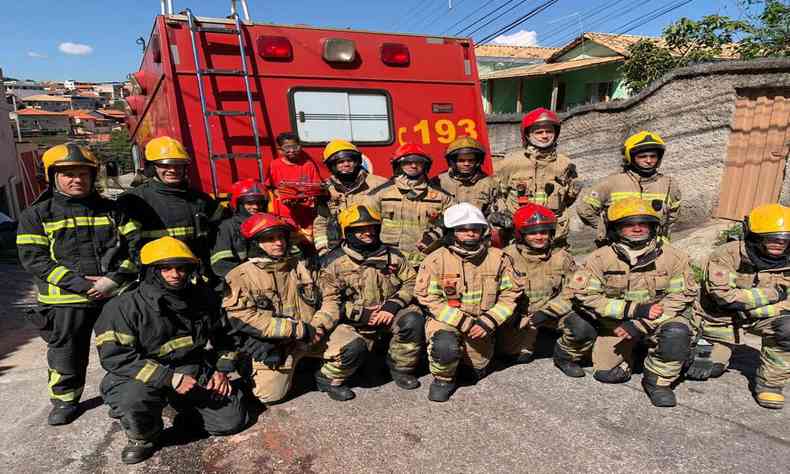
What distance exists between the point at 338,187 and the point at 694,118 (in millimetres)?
6697

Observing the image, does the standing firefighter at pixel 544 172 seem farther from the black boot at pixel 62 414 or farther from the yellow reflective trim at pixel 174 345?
the black boot at pixel 62 414

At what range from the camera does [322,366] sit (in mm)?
3289

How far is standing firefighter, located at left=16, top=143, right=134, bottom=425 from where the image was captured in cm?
283

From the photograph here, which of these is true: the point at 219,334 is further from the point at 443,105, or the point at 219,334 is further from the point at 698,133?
the point at 698,133

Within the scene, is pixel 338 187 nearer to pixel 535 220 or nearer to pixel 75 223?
pixel 535 220

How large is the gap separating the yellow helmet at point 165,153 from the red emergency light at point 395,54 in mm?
2001

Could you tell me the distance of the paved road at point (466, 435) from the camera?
8.25 feet

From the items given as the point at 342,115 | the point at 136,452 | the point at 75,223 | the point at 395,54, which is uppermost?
the point at 395,54

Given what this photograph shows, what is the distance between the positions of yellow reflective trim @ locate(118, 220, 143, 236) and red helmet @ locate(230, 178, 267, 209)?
2.43 feet

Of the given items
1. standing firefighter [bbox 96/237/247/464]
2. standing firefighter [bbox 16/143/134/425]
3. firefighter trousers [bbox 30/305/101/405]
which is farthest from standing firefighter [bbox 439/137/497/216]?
firefighter trousers [bbox 30/305/101/405]

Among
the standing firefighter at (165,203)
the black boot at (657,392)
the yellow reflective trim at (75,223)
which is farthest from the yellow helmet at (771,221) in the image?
the yellow reflective trim at (75,223)

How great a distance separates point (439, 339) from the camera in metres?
3.20

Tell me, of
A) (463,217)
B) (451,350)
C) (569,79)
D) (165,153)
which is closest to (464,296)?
(451,350)

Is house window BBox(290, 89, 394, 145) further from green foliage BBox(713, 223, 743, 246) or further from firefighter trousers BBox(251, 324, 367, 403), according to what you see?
green foliage BBox(713, 223, 743, 246)
